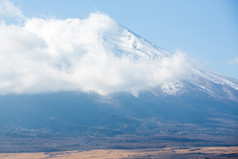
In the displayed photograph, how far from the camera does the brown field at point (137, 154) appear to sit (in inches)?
2781

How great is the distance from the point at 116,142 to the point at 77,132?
70.4ft

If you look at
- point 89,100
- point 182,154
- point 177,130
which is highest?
point 89,100

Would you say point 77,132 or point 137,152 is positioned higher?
point 77,132

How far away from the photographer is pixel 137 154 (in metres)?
74.3

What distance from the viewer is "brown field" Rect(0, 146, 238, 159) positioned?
70625mm

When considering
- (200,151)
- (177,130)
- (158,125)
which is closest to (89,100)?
(158,125)

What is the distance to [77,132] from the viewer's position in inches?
4382

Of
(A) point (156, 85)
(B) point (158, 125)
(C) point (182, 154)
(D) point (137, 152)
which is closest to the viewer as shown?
(C) point (182, 154)

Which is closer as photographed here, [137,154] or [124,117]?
[137,154]

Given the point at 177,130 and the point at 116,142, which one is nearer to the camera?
the point at 116,142

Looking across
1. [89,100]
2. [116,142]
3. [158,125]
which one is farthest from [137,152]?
[89,100]

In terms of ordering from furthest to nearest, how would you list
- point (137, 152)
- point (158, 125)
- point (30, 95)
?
point (30, 95) < point (158, 125) < point (137, 152)

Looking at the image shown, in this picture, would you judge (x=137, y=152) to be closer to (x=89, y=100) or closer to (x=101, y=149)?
(x=101, y=149)

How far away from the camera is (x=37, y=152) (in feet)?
263
